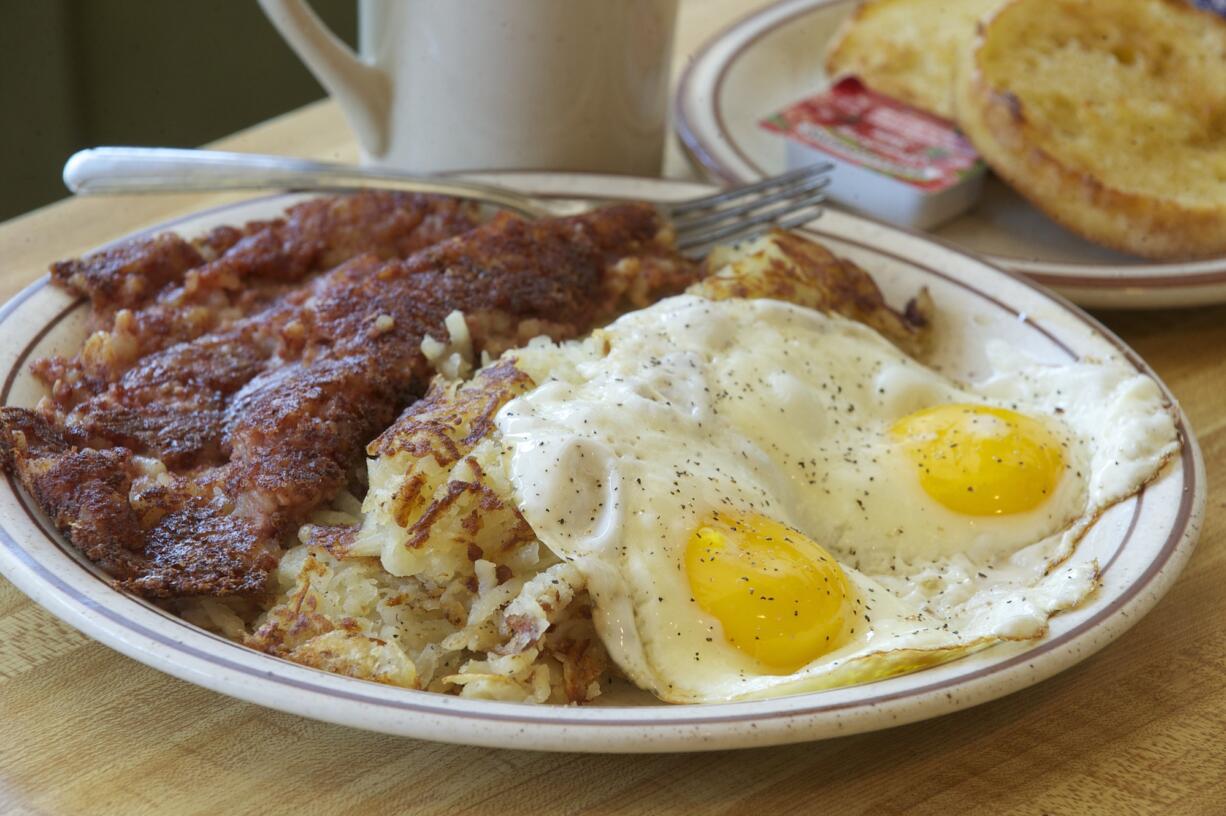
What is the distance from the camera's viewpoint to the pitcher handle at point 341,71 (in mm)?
2639

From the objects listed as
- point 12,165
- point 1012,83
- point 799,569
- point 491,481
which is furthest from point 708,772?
point 12,165

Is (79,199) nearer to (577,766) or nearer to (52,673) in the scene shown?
(52,673)

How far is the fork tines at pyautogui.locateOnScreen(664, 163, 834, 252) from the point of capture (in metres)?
2.57

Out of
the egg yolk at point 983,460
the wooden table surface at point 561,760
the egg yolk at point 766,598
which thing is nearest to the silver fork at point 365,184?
the egg yolk at point 983,460

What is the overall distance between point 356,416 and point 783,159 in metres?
1.67

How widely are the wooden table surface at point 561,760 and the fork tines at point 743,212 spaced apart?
110cm

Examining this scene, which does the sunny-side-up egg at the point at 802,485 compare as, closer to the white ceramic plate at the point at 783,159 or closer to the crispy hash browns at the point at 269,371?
the crispy hash browns at the point at 269,371

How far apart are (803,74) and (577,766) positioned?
101 inches

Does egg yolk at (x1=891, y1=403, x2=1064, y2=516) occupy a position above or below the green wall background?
above

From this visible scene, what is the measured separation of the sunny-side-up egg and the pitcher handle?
106 centimetres

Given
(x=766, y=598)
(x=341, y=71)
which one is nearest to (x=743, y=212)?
(x=341, y=71)

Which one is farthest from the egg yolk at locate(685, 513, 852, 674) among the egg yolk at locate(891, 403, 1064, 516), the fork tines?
the fork tines

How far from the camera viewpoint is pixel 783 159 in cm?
325

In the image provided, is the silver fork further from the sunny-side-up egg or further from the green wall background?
the green wall background
